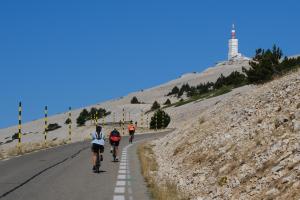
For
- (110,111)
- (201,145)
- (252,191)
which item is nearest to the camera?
(252,191)

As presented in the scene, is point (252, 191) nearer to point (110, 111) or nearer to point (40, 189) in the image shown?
point (40, 189)

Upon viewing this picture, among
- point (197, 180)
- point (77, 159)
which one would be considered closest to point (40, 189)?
point (197, 180)

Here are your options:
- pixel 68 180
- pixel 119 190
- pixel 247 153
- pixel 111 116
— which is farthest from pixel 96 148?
pixel 111 116

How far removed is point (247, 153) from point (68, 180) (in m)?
6.06

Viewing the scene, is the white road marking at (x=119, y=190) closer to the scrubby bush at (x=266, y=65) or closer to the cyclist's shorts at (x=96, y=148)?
the cyclist's shorts at (x=96, y=148)

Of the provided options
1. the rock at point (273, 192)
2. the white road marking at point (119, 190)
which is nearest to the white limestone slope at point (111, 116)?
the white road marking at point (119, 190)

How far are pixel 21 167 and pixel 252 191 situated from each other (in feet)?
44.1

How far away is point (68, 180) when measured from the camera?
1878cm

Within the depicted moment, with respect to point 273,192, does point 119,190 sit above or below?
below

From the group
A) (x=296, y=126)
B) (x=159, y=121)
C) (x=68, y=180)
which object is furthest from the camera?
(x=159, y=121)

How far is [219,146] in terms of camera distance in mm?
18719

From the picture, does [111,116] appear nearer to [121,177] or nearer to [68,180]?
[121,177]

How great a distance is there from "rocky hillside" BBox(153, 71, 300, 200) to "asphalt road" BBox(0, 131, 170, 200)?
1308 millimetres

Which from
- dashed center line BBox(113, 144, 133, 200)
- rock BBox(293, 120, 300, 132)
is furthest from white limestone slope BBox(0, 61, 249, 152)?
rock BBox(293, 120, 300, 132)
